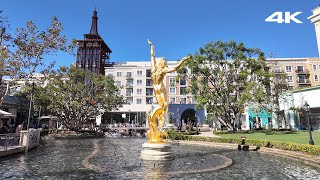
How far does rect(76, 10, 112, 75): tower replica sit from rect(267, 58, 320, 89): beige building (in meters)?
49.8

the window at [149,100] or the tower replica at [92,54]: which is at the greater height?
the tower replica at [92,54]

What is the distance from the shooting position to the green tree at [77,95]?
37.9 meters

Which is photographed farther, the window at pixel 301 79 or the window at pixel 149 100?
the window at pixel 149 100

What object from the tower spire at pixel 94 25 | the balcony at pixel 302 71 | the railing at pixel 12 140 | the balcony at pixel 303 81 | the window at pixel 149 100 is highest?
the tower spire at pixel 94 25

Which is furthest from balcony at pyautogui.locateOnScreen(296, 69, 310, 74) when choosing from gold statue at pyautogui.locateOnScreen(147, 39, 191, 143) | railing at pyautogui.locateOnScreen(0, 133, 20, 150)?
railing at pyautogui.locateOnScreen(0, 133, 20, 150)

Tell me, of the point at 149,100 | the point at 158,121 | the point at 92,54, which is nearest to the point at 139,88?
the point at 149,100

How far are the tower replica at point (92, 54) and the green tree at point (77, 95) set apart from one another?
3127cm

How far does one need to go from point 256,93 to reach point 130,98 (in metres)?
41.3

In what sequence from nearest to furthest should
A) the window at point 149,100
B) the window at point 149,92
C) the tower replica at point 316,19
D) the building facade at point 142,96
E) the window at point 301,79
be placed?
the tower replica at point 316,19 → the building facade at point 142,96 → the window at point 301,79 → the window at point 149,100 → the window at point 149,92

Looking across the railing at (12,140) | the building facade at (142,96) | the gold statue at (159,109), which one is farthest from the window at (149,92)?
the gold statue at (159,109)

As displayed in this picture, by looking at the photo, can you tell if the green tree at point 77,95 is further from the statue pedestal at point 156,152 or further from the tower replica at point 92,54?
the tower replica at point 92,54

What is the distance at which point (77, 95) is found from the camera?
1576 inches

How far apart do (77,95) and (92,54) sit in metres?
37.8

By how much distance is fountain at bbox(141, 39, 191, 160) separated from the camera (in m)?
14.2
